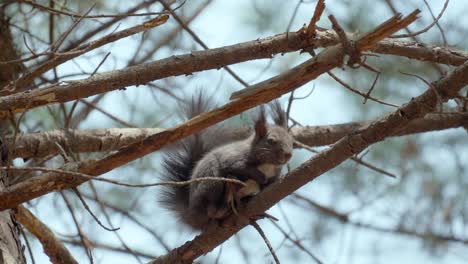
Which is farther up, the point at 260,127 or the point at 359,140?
the point at 260,127

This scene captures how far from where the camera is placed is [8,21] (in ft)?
12.8

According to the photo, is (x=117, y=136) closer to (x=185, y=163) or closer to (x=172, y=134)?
(x=185, y=163)

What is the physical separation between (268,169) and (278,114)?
41 cm

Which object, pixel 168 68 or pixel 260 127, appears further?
pixel 260 127

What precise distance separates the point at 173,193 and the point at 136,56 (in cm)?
120

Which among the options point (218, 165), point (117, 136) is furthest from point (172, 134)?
point (117, 136)

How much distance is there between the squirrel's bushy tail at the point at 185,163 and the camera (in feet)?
11.0

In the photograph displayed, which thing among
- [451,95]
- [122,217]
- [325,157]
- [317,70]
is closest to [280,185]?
[325,157]

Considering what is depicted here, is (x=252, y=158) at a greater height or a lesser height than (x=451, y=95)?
greater

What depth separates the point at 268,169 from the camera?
328 cm

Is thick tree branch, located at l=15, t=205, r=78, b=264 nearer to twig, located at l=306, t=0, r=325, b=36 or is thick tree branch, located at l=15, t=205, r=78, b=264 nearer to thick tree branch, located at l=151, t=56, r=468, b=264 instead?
thick tree branch, located at l=151, t=56, r=468, b=264

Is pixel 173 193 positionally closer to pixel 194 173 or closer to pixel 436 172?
pixel 194 173

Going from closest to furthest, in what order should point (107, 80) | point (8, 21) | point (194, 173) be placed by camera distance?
point (107, 80), point (194, 173), point (8, 21)

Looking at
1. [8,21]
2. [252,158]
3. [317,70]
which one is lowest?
[317,70]
